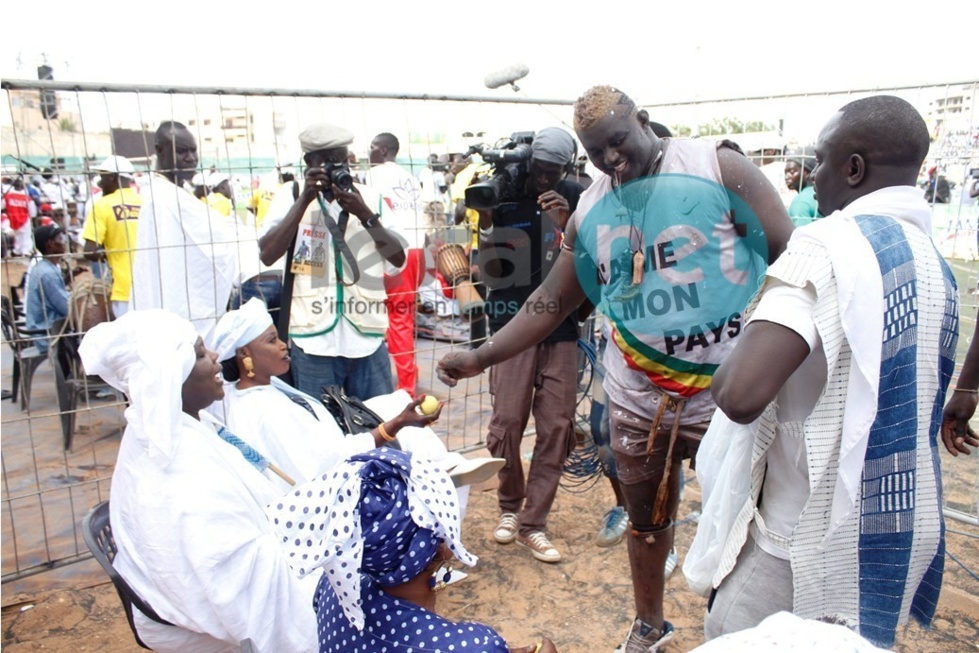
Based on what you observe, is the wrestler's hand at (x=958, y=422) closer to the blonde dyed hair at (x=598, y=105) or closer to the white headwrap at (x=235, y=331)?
the blonde dyed hair at (x=598, y=105)

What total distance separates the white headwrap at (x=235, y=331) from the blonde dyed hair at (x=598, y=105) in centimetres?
149

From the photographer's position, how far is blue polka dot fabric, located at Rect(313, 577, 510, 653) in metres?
1.57

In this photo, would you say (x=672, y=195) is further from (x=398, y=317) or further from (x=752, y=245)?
(x=398, y=317)

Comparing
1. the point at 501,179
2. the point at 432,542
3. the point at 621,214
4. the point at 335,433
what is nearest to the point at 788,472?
the point at 432,542

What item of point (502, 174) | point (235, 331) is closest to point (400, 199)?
point (502, 174)

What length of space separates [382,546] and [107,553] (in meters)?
1.35

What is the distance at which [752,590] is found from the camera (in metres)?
1.66

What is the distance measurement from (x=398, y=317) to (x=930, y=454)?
4.67 metres

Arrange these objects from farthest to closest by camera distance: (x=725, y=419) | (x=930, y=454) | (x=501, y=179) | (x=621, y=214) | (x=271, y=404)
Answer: (x=501, y=179)
(x=271, y=404)
(x=621, y=214)
(x=725, y=419)
(x=930, y=454)

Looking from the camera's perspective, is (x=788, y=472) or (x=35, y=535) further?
(x=35, y=535)

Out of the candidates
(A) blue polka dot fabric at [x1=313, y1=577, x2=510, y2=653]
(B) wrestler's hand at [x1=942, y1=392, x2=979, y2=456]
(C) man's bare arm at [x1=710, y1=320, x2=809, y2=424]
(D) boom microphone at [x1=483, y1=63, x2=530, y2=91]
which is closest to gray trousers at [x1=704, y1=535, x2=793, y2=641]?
(C) man's bare arm at [x1=710, y1=320, x2=809, y2=424]

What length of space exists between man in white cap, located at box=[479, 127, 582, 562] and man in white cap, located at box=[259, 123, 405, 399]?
1.81 ft

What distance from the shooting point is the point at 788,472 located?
1.61 metres

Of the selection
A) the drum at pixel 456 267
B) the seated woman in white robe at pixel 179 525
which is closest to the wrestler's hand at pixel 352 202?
the seated woman in white robe at pixel 179 525
